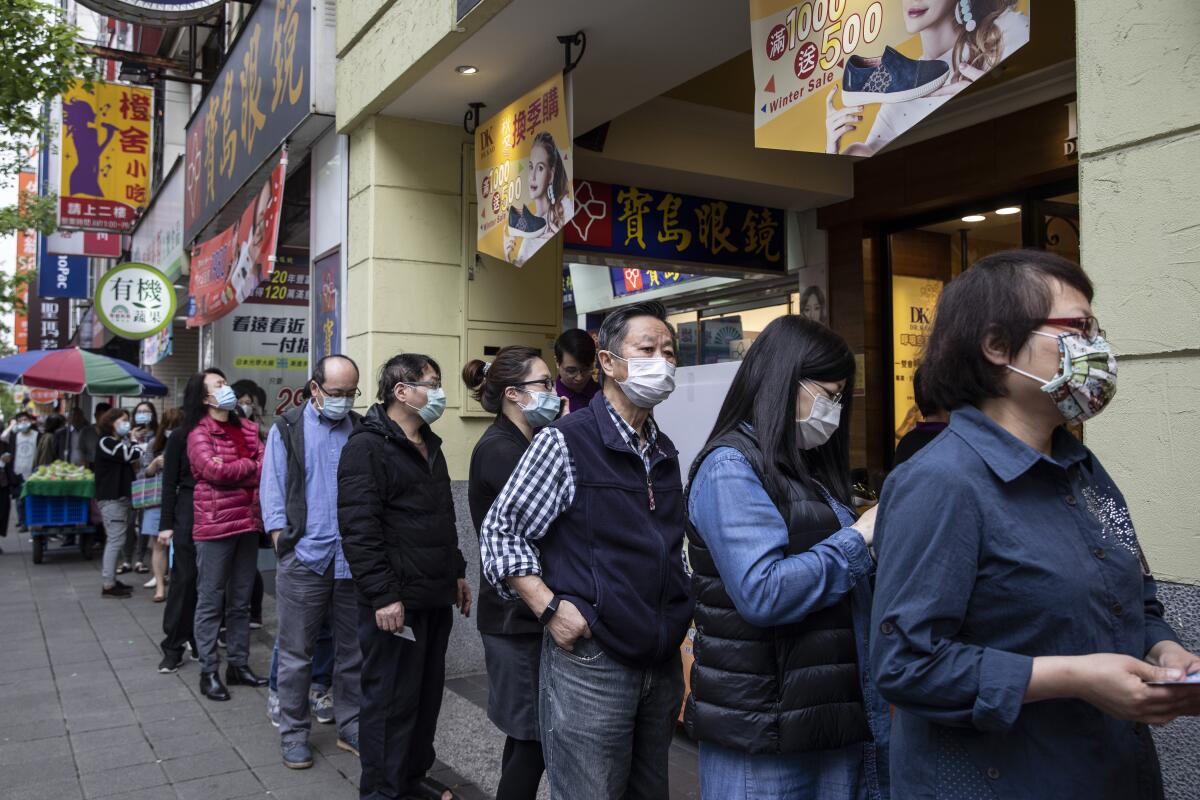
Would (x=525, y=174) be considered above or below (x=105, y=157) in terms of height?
below

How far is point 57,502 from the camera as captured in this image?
12742mm

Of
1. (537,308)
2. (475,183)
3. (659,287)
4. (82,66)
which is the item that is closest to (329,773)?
(537,308)

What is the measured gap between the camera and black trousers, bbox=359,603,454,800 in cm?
426

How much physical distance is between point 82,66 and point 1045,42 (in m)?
9.54

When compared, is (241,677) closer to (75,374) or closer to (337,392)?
(337,392)

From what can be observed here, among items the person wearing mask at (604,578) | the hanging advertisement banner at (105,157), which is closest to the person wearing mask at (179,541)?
the person wearing mask at (604,578)

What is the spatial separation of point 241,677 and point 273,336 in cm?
642

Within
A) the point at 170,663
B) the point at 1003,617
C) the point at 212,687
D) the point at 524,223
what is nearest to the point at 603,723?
the point at 1003,617

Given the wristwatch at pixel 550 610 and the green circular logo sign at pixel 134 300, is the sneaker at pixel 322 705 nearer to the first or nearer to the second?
the wristwatch at pixel 550 610

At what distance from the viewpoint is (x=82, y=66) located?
10.3 meters

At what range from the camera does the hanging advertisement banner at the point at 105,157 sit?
51.7 feet

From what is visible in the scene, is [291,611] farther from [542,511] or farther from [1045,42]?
[1045,42]

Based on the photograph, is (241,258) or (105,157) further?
(105,157)

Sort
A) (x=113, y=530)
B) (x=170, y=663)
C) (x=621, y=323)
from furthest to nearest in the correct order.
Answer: (x=113, y=530), (x=170, y=663), (x=621, y=323)
